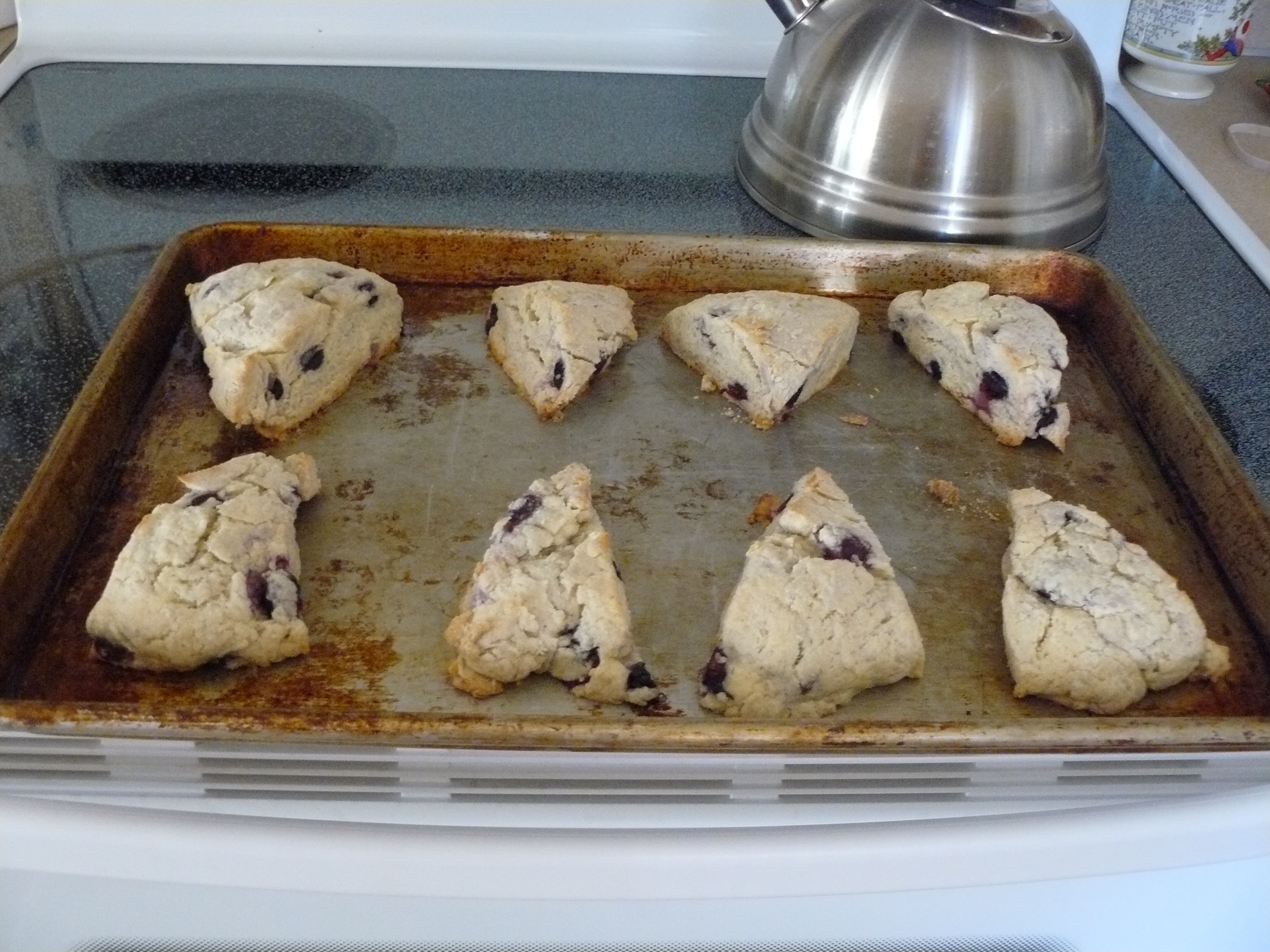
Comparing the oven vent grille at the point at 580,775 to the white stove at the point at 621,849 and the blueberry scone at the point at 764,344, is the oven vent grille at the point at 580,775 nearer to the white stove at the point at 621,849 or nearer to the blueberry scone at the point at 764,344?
the white stove at the point at 621,849

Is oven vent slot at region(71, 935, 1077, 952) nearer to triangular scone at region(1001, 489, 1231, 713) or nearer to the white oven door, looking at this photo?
the white oven door

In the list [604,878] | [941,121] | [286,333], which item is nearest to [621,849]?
[604,878]

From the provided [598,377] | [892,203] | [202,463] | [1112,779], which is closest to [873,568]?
[1112,779]

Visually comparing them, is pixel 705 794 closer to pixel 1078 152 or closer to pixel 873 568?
pixel 873 568

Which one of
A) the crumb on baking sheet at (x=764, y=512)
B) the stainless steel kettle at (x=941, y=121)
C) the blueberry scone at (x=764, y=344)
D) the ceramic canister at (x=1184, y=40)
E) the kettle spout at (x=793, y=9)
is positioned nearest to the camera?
the crumb on baking sheet at (x=764, y=512)

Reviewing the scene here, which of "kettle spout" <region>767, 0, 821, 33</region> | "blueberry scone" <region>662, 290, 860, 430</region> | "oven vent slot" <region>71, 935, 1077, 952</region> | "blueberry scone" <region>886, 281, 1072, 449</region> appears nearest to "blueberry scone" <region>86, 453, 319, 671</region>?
"oven vent slot" <region>71, 935, 1077, 952</region>

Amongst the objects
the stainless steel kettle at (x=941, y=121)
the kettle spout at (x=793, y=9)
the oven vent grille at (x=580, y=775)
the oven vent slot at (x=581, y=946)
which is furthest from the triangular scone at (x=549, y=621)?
the kettle spout at (x=793, y=9)
